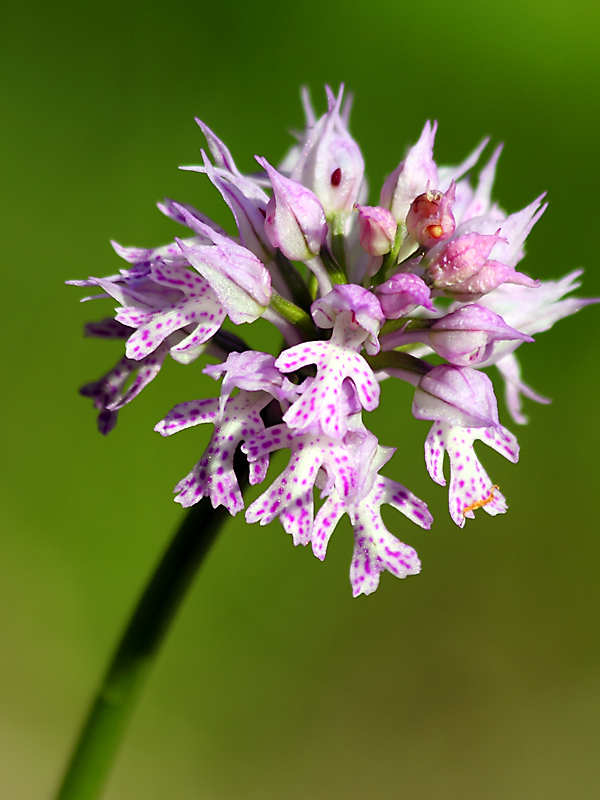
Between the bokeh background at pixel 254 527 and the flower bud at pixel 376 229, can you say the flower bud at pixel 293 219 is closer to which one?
the flower bud at pixel 376 229

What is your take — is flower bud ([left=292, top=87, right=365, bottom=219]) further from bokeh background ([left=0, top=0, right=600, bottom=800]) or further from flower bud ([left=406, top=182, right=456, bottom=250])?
bokeh background ([left=0, top=0, right=600, bottom=800])

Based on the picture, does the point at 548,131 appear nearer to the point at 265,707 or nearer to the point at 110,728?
the point at 265,707

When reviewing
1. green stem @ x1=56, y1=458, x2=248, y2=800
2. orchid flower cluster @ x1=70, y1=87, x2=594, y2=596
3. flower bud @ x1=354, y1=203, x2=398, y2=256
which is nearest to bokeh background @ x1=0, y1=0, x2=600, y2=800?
green stem @ x1=56, y1=458, x2=248, y2=800

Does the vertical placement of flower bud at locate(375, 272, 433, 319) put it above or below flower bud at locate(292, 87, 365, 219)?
below

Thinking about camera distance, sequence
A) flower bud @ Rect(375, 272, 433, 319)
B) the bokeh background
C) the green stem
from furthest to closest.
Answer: the bokeh background → the green stem → flower bud @ Rect(375, 272, 433, 319)

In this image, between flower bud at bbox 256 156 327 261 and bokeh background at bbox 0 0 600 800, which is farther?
bokeh background at bbox 0 0 600 800

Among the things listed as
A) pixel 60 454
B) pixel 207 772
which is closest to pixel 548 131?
pixel 60 454

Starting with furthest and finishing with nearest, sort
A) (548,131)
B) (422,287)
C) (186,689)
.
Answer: (548,131) < (186,689) < (422,287)
